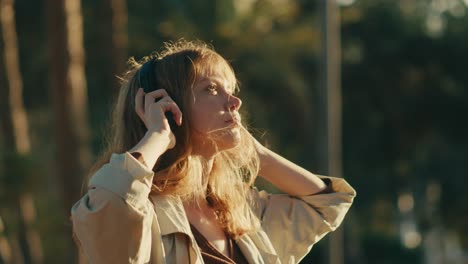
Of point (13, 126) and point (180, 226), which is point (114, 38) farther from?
point (180, 226)

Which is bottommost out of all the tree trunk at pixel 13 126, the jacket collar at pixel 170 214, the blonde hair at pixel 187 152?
the tree trunk at pixel 13 126

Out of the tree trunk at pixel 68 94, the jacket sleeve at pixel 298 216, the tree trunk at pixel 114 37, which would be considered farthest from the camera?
the tree trunk at pixel 114 37

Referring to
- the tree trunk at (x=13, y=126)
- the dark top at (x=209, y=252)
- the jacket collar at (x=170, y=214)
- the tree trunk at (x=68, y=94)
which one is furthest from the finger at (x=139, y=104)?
the tree trunk at (x=13, y=126)

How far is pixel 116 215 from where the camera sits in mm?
3225

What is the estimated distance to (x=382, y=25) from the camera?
31000 mm

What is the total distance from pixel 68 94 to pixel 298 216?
962 centimetres

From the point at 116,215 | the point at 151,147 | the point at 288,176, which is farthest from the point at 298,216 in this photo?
the point at 116,215

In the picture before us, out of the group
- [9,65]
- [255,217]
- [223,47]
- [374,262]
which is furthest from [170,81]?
[374,262]

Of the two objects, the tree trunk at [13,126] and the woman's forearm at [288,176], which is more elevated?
the woman's forearm at [288,176]

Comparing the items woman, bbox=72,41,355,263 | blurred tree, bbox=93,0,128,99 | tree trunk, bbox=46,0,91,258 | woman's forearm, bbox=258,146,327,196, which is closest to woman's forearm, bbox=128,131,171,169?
woman, bbox=72,41,355,263

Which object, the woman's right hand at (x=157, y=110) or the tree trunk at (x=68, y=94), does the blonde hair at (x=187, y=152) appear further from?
the tree trunk at (x=68, y=94)

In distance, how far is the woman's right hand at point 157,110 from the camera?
3.54 metres

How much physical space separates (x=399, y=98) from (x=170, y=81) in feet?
87.4

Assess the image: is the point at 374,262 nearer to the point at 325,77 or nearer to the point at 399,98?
the point at 399,98
